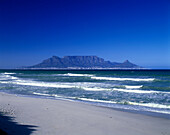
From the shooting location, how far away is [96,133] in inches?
230

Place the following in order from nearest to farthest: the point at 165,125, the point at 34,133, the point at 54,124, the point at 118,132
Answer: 1. the point at 34,133
2. the point at 118,132
3. the point at 54,124
4. the point at 165,125

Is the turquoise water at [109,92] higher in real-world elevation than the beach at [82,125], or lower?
lower

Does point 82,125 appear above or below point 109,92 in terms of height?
above

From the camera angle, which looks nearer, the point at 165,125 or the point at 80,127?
the point at 80,127

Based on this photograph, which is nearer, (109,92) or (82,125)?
(82,125)

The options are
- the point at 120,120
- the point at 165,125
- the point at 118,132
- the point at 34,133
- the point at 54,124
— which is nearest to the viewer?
the point at 34,133

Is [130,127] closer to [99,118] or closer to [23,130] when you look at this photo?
[99,118]

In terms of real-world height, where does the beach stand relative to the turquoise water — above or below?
above

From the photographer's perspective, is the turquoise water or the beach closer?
the beach

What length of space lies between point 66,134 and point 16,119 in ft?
8.49

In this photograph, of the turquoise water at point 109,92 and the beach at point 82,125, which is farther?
the turquoise water at point 109,92

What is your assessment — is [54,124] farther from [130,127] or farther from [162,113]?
[162,113]

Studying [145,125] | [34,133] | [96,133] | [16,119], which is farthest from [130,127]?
[16,119]

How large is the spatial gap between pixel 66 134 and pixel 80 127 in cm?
89
